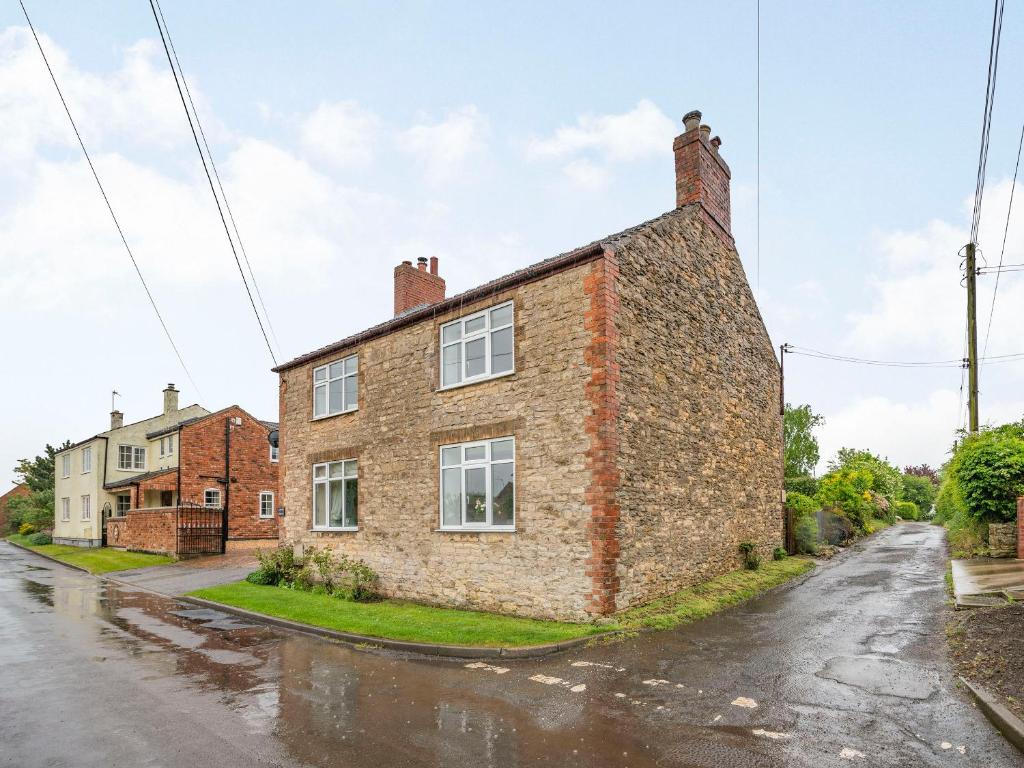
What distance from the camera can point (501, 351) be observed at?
41.1ft

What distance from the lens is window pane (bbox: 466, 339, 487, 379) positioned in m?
12.9

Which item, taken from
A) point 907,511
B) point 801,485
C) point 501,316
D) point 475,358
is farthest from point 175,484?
point 907,511

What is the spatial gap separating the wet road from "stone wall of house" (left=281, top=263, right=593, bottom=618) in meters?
2.45

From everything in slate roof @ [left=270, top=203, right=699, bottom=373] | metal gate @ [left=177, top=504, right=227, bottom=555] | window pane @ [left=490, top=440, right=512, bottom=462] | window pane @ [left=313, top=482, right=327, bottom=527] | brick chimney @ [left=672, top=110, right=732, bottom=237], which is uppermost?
brick chimney @ [left=672, top=110, right=732, bottom=237]

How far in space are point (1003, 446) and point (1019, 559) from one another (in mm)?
3311

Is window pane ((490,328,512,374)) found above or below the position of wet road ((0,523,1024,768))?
above

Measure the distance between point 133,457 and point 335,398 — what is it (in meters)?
26.7

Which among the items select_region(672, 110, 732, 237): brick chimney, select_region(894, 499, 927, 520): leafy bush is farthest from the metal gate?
select_region(894, 499, 927, 520): leafy bush

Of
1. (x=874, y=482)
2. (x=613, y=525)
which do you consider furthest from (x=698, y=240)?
(x=874, y=482)

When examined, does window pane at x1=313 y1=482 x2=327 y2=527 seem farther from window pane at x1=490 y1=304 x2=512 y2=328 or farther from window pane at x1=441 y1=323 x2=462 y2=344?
window pane at x1=490 y1=304 x2=512 y2=328

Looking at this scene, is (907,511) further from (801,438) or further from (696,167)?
(696,167)

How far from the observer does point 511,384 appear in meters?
12.1

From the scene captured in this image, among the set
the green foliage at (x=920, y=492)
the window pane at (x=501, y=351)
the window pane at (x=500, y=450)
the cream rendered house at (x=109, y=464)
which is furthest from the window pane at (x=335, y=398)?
the green foliage at (x=920, y=492)

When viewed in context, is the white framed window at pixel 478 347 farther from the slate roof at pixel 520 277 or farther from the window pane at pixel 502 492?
the window pane at pixel 502 492
